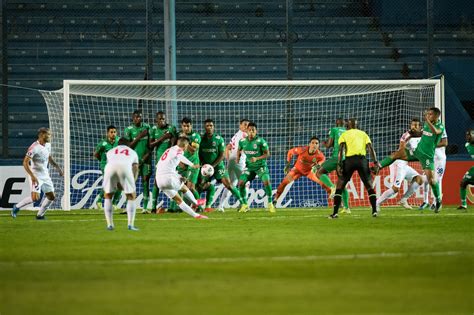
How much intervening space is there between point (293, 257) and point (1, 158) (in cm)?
1505

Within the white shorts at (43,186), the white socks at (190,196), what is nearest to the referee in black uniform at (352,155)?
the white socks at (190,196)

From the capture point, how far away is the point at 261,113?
27.3 metres

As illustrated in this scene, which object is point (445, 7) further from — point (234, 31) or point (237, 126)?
point (237, 126)

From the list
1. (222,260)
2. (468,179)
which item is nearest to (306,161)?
(468,179)

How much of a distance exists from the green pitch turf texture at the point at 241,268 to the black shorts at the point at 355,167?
1.57 meters

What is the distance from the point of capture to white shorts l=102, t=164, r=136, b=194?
16.1 metres

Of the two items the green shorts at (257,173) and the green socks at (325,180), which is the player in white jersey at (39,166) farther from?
the green socks at (325,180)

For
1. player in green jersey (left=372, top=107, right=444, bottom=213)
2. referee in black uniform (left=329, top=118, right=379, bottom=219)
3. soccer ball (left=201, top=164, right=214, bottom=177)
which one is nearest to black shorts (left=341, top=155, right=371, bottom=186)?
referee in black uniform (left=329, top=118, right=379, bottom=219)

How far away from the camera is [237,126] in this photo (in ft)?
90.6

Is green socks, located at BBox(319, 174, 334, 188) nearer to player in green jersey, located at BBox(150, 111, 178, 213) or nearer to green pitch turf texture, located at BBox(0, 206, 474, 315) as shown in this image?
player in green jersey, located at BBox(150, 111, 178, 213)

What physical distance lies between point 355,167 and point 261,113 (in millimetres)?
8311

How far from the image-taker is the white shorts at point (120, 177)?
16.1 m

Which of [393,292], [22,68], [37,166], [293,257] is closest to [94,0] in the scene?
[22,68]

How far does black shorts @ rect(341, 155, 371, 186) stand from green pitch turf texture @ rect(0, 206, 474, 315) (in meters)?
1.57
